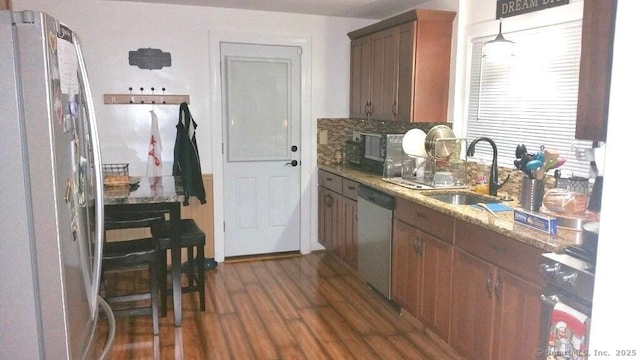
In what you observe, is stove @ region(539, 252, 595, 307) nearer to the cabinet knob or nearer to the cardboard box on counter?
the cabinet knob

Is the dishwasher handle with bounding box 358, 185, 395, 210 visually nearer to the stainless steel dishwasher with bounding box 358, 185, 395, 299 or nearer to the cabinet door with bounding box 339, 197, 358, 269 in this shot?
the stainless steel dishwasher with bounding box 358, 185, 395, 299

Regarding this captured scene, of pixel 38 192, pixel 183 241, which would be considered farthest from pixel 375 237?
pixel 38 192

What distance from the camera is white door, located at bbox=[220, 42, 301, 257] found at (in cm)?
466

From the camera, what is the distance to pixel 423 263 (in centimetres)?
312

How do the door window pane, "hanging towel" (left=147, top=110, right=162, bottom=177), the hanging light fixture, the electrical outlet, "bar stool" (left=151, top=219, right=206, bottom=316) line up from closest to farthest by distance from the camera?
the hanging light fixture, "bar stool" (left=151, top=219, right=206, bottom=316), "hanging towel" (left=147, top=110, right=162, bottom=177), the door window pane, the electrical outlet

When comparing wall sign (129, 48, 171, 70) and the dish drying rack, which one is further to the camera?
wall sign (129, 48, 171, 70)

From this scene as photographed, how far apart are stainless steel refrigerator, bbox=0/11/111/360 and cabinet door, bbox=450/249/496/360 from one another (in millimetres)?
1891

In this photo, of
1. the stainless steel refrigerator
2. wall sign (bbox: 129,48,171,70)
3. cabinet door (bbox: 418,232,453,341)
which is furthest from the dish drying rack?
the stainless steel refrigerator

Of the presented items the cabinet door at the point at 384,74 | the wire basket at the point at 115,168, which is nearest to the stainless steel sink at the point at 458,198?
the cabinet door at the point at 384,74

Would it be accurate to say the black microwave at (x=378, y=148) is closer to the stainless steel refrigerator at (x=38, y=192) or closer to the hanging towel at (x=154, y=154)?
the hanging towel at (x=154, y=154)

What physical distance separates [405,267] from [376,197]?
597 mm

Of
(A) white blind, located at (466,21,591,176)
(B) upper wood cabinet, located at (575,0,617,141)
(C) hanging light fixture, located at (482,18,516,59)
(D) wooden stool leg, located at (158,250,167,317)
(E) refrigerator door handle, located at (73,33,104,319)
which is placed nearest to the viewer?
(E) refrigerator door handle, located at (73,33,104,319)

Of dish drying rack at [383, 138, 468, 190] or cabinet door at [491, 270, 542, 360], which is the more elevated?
dish drying rack at [383, 138, 468, 190]

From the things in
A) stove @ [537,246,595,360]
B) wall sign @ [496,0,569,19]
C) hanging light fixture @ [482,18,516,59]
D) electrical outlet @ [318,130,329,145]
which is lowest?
stove @ [537,246,595,360]
